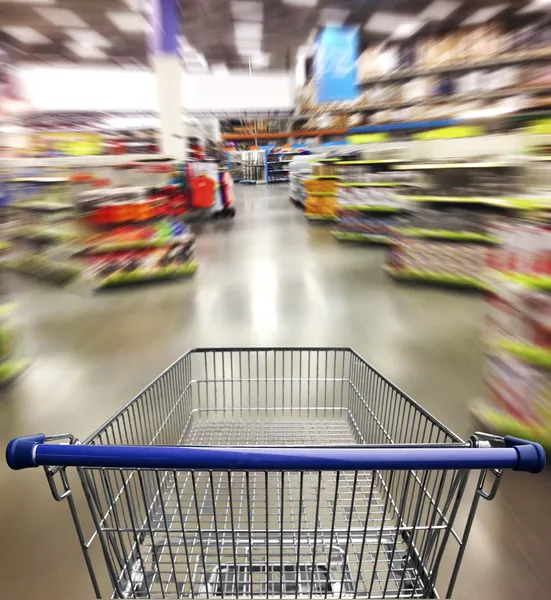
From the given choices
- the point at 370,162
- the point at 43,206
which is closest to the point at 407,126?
the point at 370,162

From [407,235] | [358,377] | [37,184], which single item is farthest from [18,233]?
[358,377]

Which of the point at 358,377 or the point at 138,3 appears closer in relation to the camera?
the point at 358,377

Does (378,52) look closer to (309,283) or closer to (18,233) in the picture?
(309,283)

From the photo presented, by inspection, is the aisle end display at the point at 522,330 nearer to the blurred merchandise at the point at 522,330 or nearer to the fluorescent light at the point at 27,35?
the blurred merchandise at the point at 522,330

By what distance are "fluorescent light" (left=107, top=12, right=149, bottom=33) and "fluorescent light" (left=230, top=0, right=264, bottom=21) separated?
2121 mm

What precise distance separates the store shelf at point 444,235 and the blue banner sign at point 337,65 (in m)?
3.86

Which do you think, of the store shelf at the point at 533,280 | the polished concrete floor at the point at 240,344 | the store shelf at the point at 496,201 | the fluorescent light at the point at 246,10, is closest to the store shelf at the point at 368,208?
the store shelf at the point at 496,201

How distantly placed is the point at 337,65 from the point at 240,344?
A: 678 centimetres

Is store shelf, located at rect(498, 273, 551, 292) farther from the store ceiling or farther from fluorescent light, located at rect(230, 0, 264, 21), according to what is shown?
fluorescent light, located at rect(230, 0, 264, 21)

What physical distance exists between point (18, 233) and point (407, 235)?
5450mm

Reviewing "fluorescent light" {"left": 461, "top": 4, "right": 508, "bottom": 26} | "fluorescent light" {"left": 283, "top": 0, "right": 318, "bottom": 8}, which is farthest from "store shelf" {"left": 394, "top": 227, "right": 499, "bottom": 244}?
"fluorescent light" {"left": 283, "top": 0, "right": 318, "bottom": 8}

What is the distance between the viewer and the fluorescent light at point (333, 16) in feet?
34.3

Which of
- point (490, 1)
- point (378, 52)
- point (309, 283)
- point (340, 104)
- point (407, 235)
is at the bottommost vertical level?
point (309, 283)

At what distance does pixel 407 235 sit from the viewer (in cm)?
568
